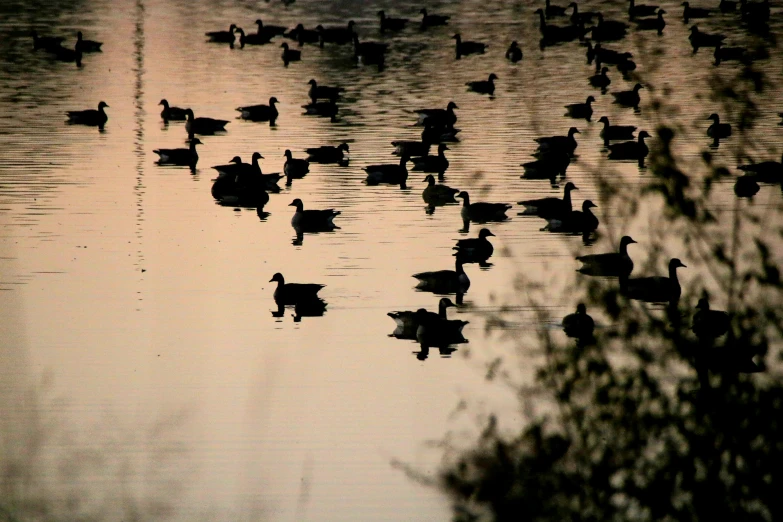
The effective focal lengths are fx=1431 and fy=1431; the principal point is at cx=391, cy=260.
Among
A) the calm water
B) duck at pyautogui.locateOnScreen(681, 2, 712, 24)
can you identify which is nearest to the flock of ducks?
the calm water

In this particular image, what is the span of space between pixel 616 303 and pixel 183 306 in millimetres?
11356

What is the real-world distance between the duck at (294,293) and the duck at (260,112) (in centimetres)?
1864

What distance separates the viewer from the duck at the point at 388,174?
2953cm

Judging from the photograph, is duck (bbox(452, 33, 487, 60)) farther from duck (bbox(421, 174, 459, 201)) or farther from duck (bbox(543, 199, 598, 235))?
duck (bbox(543, 199, 598, 235))

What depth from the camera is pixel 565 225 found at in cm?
2452

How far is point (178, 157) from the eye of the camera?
1268 inches

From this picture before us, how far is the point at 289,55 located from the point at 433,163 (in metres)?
23.4

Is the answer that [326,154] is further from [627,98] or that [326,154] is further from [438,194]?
[627,98]

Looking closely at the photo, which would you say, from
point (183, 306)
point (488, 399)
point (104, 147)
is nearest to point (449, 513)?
point (488, 399)

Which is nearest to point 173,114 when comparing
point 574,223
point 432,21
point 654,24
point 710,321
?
point 574,223

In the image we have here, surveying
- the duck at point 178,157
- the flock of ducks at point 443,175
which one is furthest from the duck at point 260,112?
the duck at point 178,157

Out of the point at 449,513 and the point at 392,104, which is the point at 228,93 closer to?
the point at 392,104

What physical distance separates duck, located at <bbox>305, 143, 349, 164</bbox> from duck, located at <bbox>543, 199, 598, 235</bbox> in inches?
311

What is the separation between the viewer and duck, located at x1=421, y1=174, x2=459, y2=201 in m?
27.9
